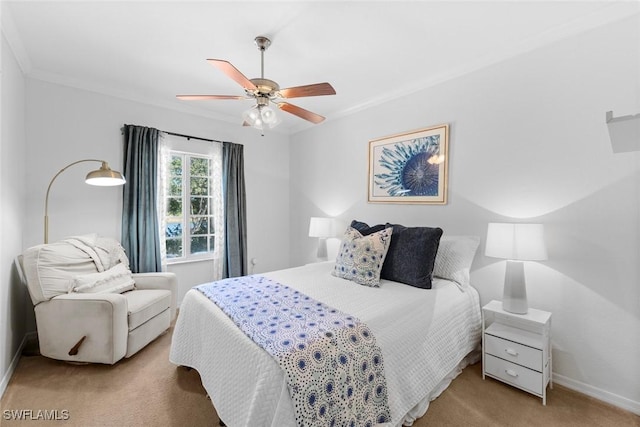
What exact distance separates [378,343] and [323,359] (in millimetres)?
384

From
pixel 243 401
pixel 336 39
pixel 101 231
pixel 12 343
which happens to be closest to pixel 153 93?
pixel 101 231

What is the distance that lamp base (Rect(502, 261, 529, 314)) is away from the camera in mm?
2084

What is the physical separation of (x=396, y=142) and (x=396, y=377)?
236cm

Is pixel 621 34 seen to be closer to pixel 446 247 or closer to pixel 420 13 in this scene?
pixel 420 13

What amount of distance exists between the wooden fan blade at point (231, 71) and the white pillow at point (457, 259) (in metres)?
2.06

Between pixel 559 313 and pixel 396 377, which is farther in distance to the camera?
pixel 559 313

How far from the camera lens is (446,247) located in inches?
101

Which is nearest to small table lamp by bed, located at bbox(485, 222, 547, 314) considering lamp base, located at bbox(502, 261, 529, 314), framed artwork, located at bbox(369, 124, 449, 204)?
lamp base, located at bbox(502, 261, 529, 314)

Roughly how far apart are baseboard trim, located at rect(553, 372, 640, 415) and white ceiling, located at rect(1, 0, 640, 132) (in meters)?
2.52

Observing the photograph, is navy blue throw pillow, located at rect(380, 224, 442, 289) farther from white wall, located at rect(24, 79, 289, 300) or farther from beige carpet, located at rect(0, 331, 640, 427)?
white wall, located at rect(24, 79, 289, 300)

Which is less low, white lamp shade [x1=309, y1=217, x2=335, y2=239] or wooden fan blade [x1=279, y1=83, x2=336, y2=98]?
wooden fan blade [x1=279, y1=83, x2=336, y2=98]

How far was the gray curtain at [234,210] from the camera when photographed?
3992 mm

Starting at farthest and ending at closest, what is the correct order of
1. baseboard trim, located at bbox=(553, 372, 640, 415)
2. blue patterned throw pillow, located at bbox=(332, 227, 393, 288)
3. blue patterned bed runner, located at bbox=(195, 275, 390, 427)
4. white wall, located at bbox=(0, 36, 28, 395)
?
1. blue patterned throw pillow, located at bbox=(332, 227, 393, 288)
2. white wall, located at bbox=(0, 36, 28, 395)
3. baseboard trim, located at bbox=(553, 372, 640, 415)
4. blue patterned bed runner, located at bbox=(195, 275, 390, 427)

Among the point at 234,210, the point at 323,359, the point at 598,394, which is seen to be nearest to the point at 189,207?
the point at 234,210
